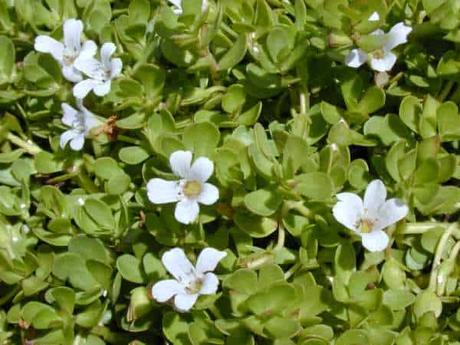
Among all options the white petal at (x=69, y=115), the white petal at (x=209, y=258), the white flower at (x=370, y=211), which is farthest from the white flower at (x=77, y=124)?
the white flower at (x=370, y=211)

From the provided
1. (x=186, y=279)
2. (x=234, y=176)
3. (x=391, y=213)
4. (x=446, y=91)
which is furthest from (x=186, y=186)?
(x=446, y=91)

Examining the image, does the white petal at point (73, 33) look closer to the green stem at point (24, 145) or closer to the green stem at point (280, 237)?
the green stem at point (24, 145)

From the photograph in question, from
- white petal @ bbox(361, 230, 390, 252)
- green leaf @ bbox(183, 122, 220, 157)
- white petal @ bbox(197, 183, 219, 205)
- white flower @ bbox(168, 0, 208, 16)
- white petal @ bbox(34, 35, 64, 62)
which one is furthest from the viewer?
white petal @ bbox(34, 35, 64, 62)

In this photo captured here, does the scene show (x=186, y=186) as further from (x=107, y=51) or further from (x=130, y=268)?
(x=107, y=51)

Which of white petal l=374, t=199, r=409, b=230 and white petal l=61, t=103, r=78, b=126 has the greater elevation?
white petal l=61, t=103, r=78, b=126

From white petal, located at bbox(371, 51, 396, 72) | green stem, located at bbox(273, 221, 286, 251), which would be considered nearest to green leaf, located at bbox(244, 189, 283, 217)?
green stem, located at bbox(273, 221, 286, 251)

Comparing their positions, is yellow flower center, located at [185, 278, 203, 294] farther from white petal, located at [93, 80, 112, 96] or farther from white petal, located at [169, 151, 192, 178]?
white petal, located at [93, 80, 112, 96]

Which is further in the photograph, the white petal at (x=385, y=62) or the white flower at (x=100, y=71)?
the white flower at (x=100, y=71)
